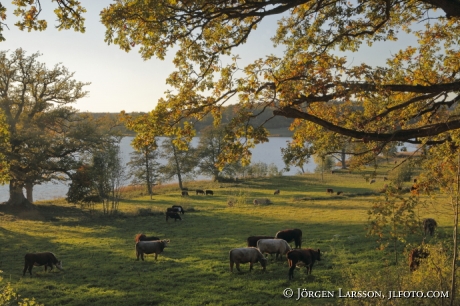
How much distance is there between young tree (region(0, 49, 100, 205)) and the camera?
33219 mm

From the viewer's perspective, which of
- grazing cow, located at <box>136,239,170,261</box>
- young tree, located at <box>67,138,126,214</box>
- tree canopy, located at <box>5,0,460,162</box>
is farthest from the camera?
young tree, located at <box>67,138,126,214</box>

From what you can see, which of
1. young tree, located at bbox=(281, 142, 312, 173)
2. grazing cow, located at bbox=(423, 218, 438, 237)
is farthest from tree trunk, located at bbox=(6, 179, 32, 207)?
grazing cow, located at bbox=(423, 218, 438, 237)

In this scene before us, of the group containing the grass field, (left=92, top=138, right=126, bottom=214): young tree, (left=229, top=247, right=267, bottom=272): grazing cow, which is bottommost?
the grass field

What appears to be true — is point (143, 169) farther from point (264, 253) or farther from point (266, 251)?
point (266, 251)

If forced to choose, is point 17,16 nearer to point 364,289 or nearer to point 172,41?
point 172,41

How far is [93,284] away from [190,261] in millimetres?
4365

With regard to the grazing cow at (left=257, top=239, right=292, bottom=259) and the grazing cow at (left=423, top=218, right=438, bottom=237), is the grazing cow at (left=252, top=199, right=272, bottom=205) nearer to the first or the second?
the grazing cow at (left=423, top=218, right=438, bottom=237)

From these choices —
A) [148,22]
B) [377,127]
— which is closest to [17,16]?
[148,22]

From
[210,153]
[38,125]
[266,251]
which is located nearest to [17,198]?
[38,125]

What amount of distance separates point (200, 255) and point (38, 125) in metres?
28.5

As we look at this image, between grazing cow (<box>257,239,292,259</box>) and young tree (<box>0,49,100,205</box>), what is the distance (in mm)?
25422

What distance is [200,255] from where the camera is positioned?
17234mm

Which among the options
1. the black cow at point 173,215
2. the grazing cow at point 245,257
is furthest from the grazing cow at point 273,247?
the black cow at point 173,215

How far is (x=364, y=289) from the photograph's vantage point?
25.5 ft
